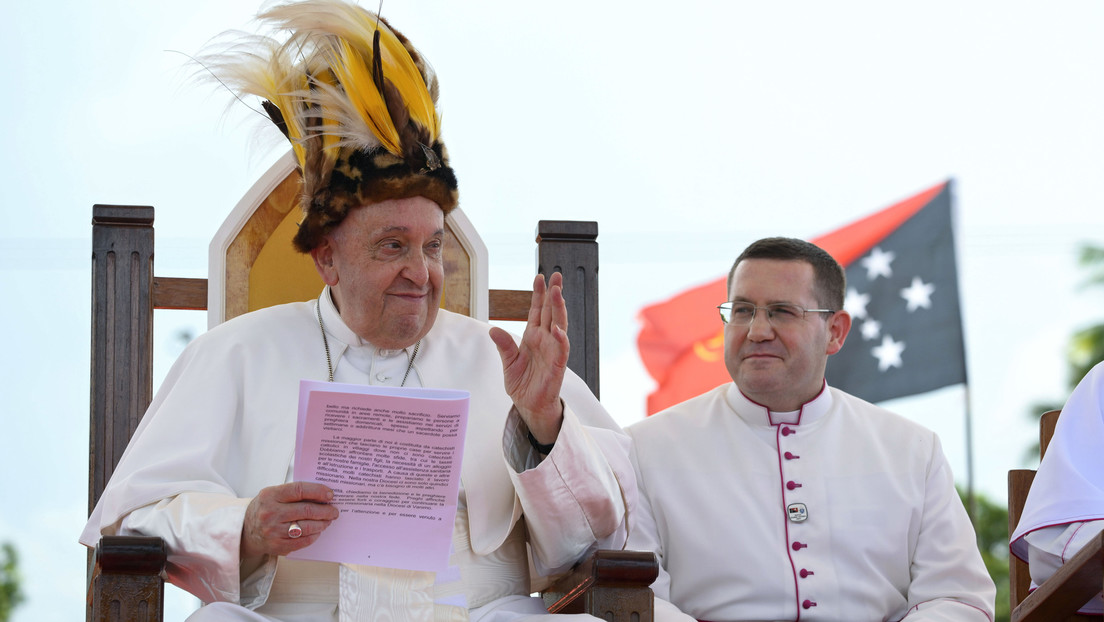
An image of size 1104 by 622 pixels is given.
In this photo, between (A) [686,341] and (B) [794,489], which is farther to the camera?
(A) [686,341]

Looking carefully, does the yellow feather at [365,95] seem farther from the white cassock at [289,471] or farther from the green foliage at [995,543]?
the green foliage at [995,543]

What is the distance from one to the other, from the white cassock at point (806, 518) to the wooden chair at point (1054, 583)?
0.16 metres

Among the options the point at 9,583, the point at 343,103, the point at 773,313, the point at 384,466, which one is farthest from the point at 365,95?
the point at 9,583

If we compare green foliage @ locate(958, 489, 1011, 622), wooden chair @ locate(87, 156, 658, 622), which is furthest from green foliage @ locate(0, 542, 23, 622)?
wooden chair @ locate(87, 156, 658, 622)

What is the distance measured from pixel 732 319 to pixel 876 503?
73 centimetres

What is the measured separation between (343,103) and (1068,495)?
221cm

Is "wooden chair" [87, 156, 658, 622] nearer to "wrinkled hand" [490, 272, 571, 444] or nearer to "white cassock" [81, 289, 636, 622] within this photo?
"white cassock" [81, 289, 636, 622]

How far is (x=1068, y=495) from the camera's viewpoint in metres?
3.51

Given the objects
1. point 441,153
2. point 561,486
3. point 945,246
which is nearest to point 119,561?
point 561,486

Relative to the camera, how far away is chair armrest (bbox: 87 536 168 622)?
114 inches

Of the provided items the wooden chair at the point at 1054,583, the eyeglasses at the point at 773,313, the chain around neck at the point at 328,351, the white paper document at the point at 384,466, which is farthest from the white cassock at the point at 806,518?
the white paper document at the point at 384,466

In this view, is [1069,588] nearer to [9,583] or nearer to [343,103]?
[343,103]

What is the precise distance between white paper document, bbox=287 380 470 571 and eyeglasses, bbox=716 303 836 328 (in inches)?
59.9

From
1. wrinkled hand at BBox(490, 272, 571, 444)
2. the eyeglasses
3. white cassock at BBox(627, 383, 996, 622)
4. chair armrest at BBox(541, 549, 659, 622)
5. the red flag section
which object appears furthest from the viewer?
the red flag section
